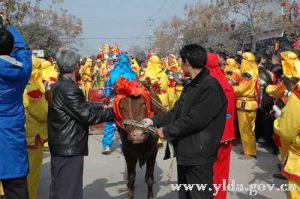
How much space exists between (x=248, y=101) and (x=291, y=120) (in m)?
4.74

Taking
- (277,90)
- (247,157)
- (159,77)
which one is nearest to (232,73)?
(159,77)

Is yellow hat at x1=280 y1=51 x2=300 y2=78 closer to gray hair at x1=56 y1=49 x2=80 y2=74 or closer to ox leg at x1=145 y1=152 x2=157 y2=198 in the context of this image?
ox leg at x1=145 y1=152 x2=157 y2=198

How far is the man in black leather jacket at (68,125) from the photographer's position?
3914 millimetres

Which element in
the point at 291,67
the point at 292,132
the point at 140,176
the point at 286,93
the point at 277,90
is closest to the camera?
the point at 292,132

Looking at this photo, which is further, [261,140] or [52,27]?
[52,27]

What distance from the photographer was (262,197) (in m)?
5.94

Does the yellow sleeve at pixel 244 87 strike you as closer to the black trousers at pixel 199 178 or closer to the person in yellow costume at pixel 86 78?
the black trousers at pixel 199 178

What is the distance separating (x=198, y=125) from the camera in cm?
345

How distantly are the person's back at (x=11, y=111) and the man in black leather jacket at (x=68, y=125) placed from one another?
0.30 m

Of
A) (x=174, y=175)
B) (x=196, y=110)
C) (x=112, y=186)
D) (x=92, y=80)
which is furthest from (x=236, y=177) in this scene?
(x=92, y=80)

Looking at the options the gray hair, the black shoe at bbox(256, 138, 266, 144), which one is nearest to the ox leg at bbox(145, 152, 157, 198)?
the gray hair

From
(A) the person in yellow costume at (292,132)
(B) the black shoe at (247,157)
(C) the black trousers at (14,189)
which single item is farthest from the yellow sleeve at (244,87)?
(C) the black trousers at (14,189)

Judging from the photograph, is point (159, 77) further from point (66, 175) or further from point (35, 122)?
point (66, 175)

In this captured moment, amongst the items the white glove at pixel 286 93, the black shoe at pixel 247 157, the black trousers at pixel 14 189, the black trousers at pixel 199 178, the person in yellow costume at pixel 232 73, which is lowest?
the black shoe at pixel 247 157
